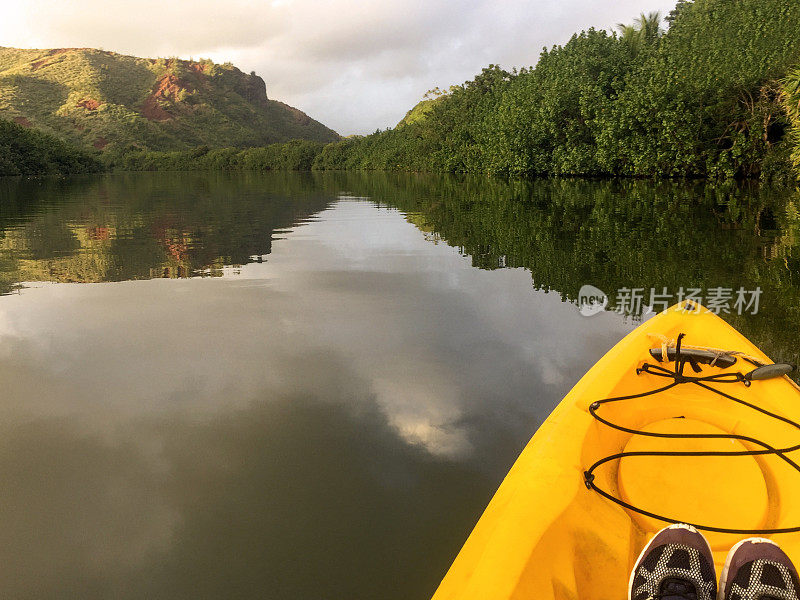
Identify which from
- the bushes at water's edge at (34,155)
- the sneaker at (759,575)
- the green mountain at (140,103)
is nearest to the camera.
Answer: the sneaker at (759,575)

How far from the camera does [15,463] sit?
11.0 feet

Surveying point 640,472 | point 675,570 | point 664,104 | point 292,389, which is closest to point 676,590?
point 675,570

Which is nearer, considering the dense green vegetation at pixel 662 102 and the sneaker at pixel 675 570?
the sneaker at pixel 675 570

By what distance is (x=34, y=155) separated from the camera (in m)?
67.1

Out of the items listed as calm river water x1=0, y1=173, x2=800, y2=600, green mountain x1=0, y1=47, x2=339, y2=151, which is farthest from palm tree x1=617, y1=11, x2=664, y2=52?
green mountain x1=0, y1=47, x2=339, y2=151

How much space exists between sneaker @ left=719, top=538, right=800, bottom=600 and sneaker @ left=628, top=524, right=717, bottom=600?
6 centimetres

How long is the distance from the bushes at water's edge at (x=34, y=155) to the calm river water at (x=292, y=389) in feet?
217

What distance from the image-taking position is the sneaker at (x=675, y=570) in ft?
5.72

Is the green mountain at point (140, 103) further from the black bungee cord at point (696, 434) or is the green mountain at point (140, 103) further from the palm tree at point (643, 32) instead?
the black bungee cord at point (696, 434)

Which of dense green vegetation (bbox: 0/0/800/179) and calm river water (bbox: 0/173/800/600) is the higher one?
dense green vegetation (bbox: 0/0/800/179)

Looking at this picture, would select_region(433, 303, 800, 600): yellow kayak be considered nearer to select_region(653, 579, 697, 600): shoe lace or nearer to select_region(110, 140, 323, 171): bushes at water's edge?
select_region(653, 579, 697, 600): shoe lace

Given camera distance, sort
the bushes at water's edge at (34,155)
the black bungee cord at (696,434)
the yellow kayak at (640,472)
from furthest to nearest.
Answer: the bushes at water's edge at (34,155) → the black bungee cord at (696,434) → the yellow kayak at (640,472)

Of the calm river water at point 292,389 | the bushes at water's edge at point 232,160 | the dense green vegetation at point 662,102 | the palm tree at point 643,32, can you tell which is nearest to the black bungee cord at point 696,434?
the calm river water at point 292,389

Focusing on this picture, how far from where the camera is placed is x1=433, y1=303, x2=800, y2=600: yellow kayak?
1.75 meters
